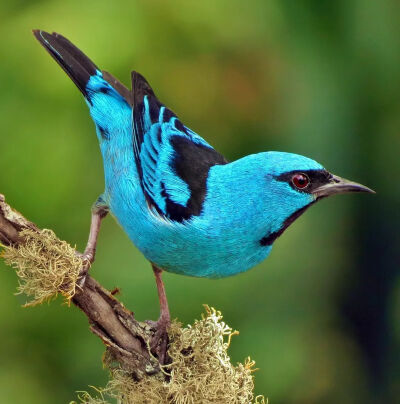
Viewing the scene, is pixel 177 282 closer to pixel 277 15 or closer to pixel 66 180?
pixel 66 180

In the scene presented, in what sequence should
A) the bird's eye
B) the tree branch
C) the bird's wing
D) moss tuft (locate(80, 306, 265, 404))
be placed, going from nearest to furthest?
1. the tree branch
2. moss tuft (locate(80, 306, 265, 404))
3. the bird's eye
4. the bird's wing

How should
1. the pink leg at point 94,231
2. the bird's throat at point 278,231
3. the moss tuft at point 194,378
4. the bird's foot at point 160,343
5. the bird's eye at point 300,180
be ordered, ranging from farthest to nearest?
1. the pink leg at point 94,231
2. the bird's throat at point 278,231
3. the bird's eye at point 300,180
4. the bird's foot at point 160,343
5. the moss tuft at point 194,378

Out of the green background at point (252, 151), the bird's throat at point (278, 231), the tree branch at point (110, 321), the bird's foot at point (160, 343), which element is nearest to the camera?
the tree branch at point (110, 321)

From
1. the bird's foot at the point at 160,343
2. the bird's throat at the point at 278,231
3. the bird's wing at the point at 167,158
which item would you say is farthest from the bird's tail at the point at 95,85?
the bird's foot at the point at 160,343

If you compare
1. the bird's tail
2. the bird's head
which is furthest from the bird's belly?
the bird's tail

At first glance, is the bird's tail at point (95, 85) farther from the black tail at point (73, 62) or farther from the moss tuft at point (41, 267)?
the moss tuft at point (41, 267)

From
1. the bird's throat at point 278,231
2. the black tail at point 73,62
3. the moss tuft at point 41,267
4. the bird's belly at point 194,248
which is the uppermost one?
the black tail at point 73,62

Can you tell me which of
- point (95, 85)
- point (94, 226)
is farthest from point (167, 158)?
point (95, 85)

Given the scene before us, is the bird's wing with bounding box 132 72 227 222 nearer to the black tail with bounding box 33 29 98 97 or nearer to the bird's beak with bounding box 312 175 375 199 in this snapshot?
the black tail with bounding box 33 29 98 97
